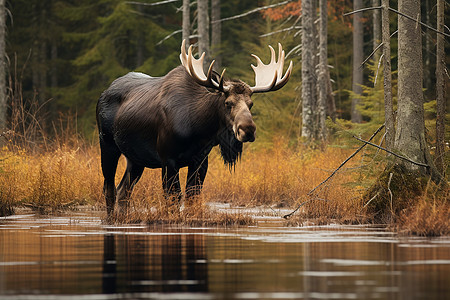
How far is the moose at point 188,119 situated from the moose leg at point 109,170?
0.84 feet

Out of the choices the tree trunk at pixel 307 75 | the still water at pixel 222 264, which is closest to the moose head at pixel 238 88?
the still water at pixel 222 264

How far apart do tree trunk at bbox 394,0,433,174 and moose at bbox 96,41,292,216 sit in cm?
172

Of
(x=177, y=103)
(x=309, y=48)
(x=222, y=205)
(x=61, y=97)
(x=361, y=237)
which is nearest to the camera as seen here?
(x=361, y=237)

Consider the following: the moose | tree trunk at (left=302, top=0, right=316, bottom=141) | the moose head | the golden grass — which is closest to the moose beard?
the moose

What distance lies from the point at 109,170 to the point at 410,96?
5.56 metres

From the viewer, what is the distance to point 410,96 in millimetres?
13242

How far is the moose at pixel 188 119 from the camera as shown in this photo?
539 inches

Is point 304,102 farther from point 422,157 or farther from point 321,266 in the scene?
point 321,266

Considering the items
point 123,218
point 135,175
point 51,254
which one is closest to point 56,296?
point 51,254

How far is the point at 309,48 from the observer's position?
85.5 feet

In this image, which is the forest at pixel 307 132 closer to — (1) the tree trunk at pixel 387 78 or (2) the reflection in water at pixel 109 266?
(1) the tree trunk at pixel 387 78

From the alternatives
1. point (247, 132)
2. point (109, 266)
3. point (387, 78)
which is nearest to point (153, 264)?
point (109, 266)

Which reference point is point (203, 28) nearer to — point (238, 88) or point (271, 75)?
point (271, 75)

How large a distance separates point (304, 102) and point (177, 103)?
12.3 meters
